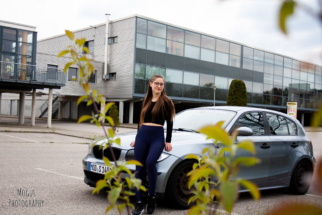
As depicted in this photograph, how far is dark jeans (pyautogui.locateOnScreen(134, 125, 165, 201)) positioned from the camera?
13.7ft

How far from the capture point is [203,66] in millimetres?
36406

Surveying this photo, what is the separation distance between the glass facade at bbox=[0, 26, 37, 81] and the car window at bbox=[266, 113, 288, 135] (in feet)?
69.5

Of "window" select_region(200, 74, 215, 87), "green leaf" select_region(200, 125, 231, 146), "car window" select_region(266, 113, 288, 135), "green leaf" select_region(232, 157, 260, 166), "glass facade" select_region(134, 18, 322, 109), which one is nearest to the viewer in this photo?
"green leaf" select_region(200, 125, 231, 146)

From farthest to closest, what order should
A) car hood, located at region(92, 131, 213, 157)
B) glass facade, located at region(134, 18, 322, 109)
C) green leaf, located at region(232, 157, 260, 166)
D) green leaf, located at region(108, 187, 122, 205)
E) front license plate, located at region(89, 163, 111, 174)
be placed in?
1. glass facade, located at region(134, 18, 322, 109)
2. front license plate, located at region(89, 163, 111, 174)
3. car hood, located at region(92, 131, 213, 157)
4. green leaf, located at region(108, 187, 122, 205)
5. green leaf, located at region(232, 157, 260, 166)

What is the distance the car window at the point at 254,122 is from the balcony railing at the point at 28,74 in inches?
828

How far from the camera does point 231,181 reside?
0.81 m

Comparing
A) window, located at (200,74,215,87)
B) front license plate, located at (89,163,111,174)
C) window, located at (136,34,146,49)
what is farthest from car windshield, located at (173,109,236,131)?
window, located at (200,74,215,87)

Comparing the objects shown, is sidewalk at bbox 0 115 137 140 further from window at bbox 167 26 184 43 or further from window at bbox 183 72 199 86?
window at bbox 167 26 184 43

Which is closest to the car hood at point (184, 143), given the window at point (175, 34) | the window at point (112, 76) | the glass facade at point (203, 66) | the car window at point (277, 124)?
the car window at point (277, 124)

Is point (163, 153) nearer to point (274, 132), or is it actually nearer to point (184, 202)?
point (184, 202)

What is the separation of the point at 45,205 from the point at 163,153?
5.91ft

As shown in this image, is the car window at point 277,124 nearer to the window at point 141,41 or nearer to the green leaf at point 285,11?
the green leaf at point 285,11

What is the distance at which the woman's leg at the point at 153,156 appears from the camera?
13.7 feet

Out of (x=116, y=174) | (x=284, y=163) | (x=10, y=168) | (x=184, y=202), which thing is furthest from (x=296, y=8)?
(x=10, y=168)
